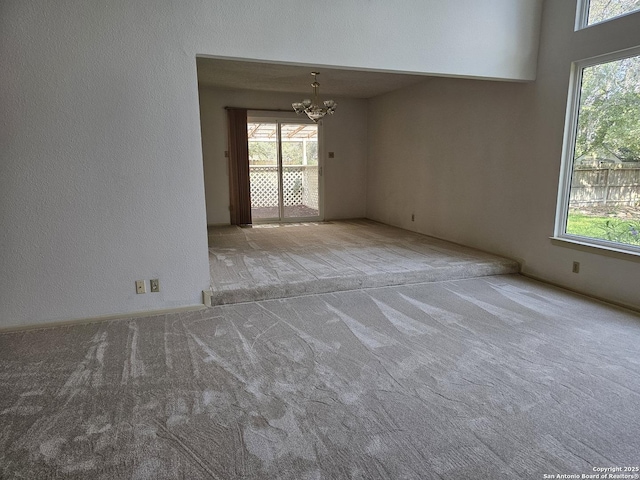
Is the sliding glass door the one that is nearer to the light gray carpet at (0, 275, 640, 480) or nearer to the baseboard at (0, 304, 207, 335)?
the baseboard at (0, 304, 207, 335)

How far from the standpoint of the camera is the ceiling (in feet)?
17.0

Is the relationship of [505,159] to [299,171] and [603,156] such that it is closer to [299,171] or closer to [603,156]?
[603,156]

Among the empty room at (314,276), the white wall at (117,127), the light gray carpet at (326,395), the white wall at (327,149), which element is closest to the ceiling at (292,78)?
the empty room at (314,276)

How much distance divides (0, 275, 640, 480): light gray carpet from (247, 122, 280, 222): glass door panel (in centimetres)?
451

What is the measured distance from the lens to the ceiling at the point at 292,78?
5.19m

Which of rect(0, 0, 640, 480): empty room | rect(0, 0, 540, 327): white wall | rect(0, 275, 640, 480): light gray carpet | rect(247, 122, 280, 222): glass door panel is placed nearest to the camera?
rect(0, 275, 640, 480): light gray carpet

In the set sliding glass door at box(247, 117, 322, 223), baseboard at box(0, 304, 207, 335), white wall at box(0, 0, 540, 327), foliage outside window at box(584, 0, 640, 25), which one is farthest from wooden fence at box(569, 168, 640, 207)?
sliding glass door at box(247, 117, 322, 223)

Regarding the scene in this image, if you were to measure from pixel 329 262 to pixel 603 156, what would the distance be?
285 cm

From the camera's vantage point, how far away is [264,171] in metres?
7.65

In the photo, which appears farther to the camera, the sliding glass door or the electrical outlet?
the sliding glass door

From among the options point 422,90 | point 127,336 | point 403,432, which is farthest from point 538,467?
point 422,90

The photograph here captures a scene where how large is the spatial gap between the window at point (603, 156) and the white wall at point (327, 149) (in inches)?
179

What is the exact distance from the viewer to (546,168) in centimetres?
405

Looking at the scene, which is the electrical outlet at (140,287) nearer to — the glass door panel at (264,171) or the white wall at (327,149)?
the white wall at (327,149)
